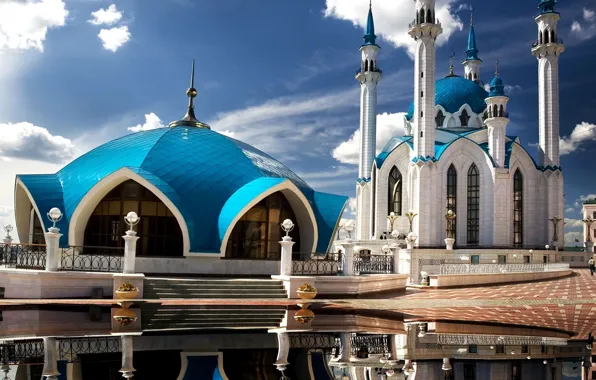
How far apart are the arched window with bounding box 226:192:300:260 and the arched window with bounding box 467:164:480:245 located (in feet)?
88.8

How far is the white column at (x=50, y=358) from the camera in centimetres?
670

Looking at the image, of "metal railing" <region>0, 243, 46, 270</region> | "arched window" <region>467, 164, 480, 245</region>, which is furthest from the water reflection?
"arched window" <region>467, 164, 480, 245</region>

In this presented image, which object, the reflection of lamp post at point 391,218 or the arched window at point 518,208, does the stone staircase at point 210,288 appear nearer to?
the reflection of lamp post at point 391,218

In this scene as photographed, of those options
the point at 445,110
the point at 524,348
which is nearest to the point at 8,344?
the point at 524,348

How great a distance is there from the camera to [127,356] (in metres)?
7.76

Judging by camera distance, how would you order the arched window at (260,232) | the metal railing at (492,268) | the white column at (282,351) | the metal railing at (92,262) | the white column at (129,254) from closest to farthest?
the white column at (282,351)
the white column at (129,254)
the metal railing at (92,262)
the arched window at (260,232)
the metal railing at (492,268)

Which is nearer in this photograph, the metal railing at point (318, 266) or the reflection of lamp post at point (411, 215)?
the metal railing at point (318, 266)

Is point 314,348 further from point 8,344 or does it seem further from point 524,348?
point 8,344

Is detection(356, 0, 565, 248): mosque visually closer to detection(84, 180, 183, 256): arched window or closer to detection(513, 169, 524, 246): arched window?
detection(513, 169, 524, 246): arched window

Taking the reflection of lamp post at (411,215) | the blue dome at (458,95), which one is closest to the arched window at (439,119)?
the blue dome at (458,95)

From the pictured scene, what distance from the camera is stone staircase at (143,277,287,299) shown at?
49.4 feet

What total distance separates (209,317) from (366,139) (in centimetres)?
3866

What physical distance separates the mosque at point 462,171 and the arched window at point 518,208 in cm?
7

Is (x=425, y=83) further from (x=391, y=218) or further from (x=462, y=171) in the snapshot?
(x=391, y=218)
